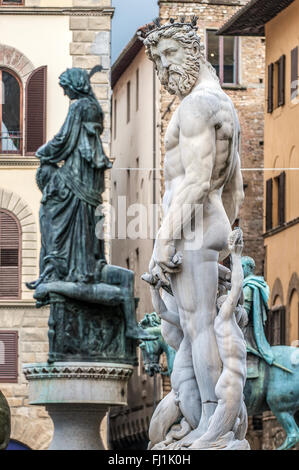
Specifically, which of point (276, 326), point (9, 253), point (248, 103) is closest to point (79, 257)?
point (9, 253)

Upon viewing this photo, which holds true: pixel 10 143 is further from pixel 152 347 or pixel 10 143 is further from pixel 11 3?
pixel 152 347

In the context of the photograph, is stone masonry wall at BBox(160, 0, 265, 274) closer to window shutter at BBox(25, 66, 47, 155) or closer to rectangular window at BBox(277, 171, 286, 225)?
rectangular window at BBox(277, 171, 286, 225)

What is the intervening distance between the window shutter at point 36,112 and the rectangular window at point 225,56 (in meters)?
11.4

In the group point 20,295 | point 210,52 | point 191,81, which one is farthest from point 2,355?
point 191,81

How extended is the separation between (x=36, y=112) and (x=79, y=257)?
20948 mm

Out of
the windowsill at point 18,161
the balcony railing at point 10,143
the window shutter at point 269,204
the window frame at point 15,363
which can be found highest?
the balcony railing at point 10,143

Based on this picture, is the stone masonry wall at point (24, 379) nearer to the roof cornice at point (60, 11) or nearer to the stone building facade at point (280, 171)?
the stone building facade at point (280, 171)

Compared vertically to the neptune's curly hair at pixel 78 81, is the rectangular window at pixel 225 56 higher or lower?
higher

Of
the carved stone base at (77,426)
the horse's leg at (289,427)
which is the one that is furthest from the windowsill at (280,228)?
the carved stone base at (77,426)

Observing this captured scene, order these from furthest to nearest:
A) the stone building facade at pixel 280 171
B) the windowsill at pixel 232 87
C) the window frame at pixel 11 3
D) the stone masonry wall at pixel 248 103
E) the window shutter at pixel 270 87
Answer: the windowsill at pixel 232 87 → the stone masonry wall at pixel 248 103 → the window shutter at pixel 270 87 → the stone building facade at pixel 280 171 → the window frame at pixel 11 3

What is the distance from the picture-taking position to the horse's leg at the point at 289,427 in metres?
21.0

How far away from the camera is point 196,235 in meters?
11.2
